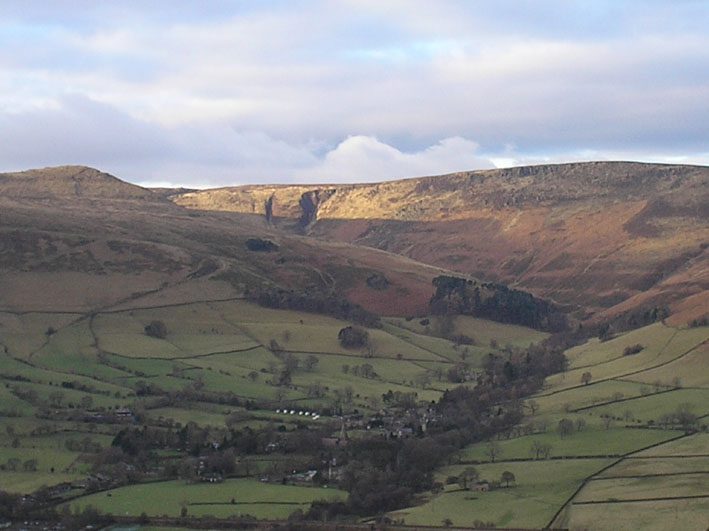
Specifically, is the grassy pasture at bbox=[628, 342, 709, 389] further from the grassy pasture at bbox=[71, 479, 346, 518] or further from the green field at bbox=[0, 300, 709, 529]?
the grassy pasture at bbox=[71, 479, 346, 518]

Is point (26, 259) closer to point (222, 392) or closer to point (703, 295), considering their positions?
point (222, 392)

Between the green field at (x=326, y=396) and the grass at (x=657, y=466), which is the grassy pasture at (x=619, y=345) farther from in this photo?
the grass at (x=657, y=466)

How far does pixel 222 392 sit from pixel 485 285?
86448 mm

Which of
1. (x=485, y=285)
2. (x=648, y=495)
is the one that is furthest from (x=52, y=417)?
(x=485, y=285)

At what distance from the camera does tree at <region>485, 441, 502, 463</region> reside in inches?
3391

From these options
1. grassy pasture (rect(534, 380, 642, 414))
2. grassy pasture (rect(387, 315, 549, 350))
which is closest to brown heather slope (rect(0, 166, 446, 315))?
grassy pasture (rect(387, 315, 549, 350))

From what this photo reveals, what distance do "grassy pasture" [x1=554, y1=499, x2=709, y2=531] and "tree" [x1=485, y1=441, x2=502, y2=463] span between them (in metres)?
18.7

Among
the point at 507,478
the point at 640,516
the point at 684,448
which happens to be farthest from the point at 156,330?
the point at 640,516

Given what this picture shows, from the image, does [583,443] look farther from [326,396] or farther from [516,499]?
[326,396]

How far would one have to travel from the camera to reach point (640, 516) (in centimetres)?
6359

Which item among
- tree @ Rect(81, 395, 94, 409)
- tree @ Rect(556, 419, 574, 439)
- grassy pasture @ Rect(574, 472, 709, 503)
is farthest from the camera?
tree @ Rect(81, 395, 94, 409)

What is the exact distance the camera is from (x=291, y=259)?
193250 mm

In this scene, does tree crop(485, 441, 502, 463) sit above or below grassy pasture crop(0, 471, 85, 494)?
above

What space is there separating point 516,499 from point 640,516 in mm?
9693
